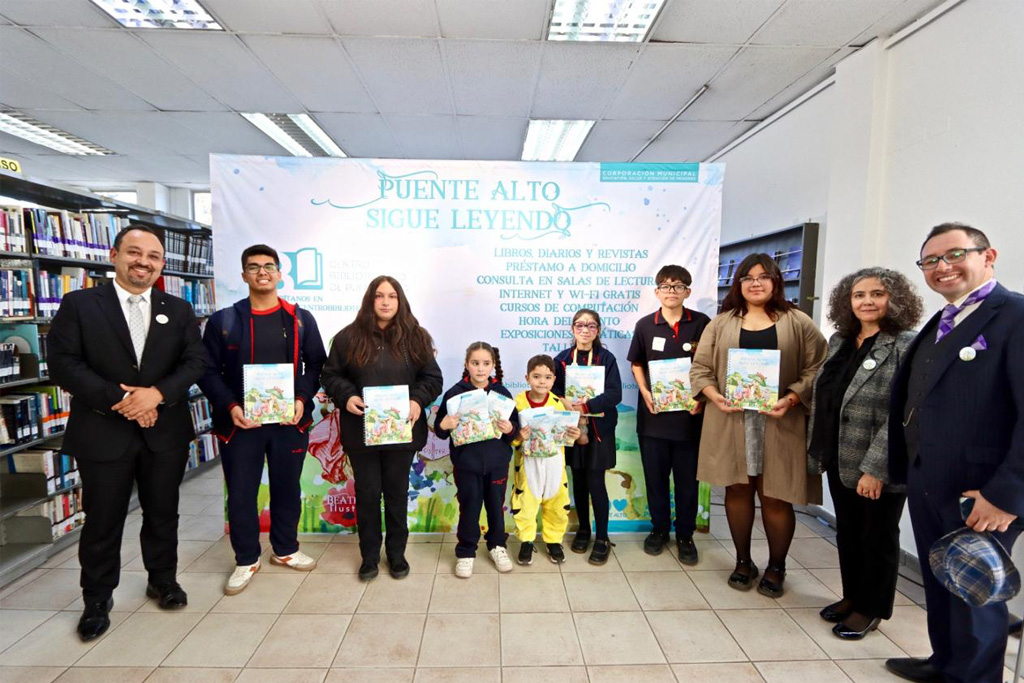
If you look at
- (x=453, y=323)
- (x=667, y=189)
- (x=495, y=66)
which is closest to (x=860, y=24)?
(x=667, y=189)

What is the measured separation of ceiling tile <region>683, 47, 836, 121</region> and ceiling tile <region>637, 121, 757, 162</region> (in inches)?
7.3

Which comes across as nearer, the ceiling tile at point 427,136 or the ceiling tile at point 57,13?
the ceiling tile at point 57,13

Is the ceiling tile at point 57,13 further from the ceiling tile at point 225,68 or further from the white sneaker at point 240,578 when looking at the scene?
the white sneaker at point 240,578

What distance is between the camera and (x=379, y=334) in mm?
2561

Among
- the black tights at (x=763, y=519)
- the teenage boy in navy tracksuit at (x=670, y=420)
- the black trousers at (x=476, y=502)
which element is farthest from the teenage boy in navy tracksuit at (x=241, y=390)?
the black tights at (x=763, y=519)

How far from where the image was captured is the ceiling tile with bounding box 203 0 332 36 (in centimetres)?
299

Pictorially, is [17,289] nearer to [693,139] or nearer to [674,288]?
[674,288]

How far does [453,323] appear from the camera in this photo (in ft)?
10.2

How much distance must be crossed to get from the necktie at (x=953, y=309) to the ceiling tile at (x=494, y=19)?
2689mm

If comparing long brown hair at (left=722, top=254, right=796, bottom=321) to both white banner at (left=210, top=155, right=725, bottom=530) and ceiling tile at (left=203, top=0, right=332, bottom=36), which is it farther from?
ceiling tile at (left=203, top=0, right=332, bottom=36)

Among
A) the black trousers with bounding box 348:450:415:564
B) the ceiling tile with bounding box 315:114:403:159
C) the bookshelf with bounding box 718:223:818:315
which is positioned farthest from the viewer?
the ceiling tile with bounding box 315:114:403:159

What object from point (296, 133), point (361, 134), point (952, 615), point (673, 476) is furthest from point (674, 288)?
point (296, 133)

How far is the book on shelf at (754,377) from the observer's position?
92.6 inches

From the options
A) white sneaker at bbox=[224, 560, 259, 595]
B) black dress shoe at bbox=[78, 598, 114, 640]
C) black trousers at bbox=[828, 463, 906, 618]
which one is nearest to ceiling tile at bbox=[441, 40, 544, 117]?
black trousers at bbox=[828, 463, 906, 618]
